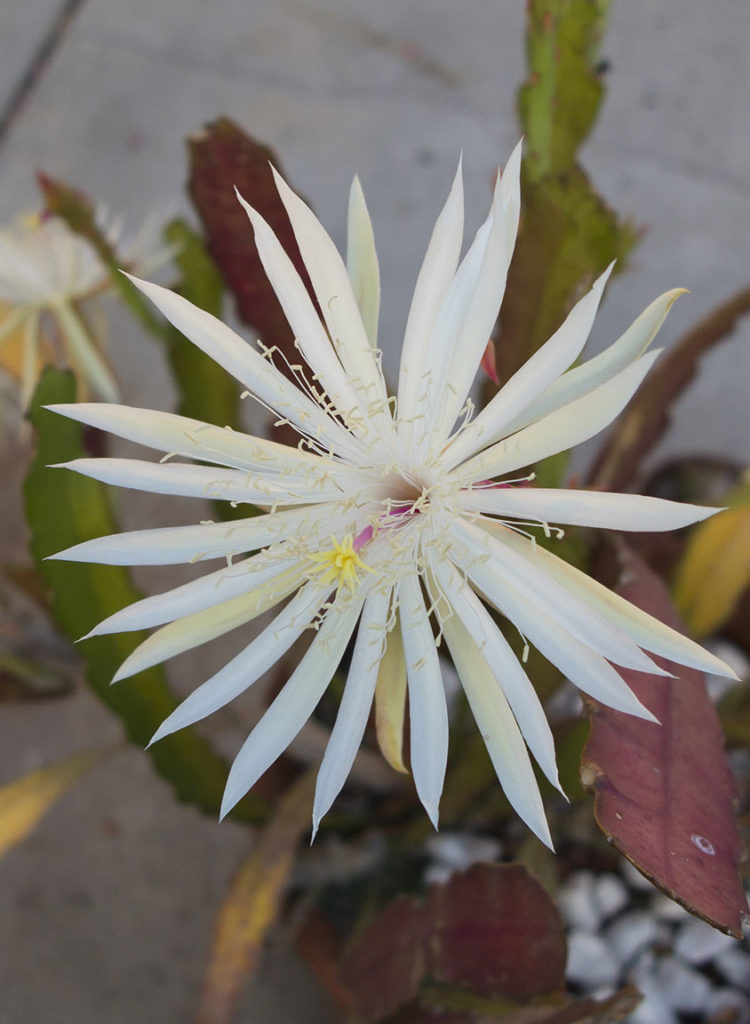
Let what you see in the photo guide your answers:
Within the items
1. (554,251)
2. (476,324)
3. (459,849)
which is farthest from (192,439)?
(459,849)

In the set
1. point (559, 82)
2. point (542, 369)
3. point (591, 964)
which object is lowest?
point (591, 964)

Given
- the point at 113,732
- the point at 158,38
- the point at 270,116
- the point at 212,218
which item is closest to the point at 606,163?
the point at 270,116

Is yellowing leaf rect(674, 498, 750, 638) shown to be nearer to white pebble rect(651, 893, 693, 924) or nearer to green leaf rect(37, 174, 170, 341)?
white pebble rect(651, 893, 693, 924)

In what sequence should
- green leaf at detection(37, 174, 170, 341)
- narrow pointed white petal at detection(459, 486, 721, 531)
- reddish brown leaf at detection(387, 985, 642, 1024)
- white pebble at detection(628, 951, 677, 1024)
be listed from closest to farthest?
narrow pointed white petal at detection(459, 486, 721, 531) < reddish brown leaf at detection(387, 985, 642, 1024) < green leaf at detection(37, 174, 170, 341) < white pebble at detection(628, 951, 677, 1024)

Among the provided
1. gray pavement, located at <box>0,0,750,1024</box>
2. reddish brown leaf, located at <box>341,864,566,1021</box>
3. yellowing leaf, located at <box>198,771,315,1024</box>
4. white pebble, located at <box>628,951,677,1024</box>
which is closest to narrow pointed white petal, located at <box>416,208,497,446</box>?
reddish brown leaf, located at <box>341,864,566,1021</box>

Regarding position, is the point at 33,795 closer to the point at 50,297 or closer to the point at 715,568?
the point at 50,297

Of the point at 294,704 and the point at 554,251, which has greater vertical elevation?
the point at 554,251

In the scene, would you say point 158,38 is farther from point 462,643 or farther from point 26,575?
point 462,643

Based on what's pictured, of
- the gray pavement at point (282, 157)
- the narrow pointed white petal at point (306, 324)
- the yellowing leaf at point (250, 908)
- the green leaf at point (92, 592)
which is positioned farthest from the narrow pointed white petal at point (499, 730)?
the gray pavement at point (282, 157)
